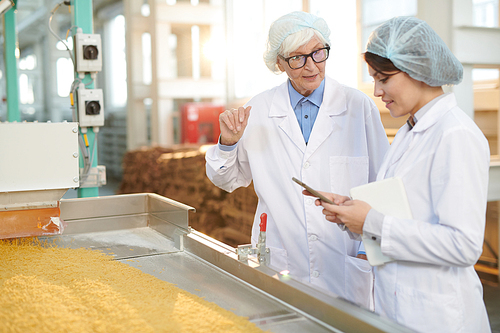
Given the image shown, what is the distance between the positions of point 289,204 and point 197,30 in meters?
5.70

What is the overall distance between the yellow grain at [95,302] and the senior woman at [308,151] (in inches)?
21.0

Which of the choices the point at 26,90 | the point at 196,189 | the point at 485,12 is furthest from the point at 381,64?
the point at 26,90

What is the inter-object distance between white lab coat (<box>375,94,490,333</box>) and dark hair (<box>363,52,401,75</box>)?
138 millimetres

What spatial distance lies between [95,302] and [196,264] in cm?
40

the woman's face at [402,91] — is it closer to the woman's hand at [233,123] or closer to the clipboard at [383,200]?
the clipboard at [383,200]

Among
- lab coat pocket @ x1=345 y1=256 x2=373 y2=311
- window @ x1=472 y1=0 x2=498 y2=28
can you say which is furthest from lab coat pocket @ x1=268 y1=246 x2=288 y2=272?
window @ x1=472 y1=0 x2=498 y2=28

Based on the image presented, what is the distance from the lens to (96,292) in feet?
3.89

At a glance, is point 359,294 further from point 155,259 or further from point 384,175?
point 155,259

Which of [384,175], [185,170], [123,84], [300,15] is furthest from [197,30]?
[384,175]

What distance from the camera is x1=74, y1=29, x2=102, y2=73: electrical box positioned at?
7.67 ft

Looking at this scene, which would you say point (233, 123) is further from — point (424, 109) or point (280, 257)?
point (424, 109)

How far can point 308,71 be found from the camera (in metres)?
1.54

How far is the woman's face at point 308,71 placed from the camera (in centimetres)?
152

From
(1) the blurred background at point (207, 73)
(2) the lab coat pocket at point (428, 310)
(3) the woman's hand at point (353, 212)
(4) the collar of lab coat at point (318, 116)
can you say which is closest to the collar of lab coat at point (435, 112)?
(3) the woman's hand at point (353, 212)
